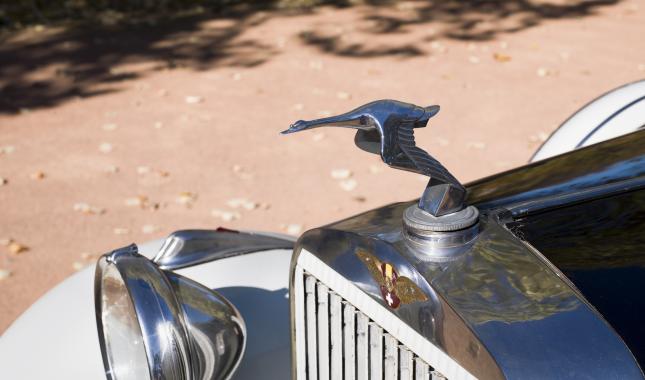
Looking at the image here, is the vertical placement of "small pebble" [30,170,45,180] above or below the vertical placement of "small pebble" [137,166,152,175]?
above

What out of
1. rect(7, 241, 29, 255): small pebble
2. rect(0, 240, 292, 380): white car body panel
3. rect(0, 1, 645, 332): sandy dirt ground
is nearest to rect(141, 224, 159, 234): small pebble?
rect(0, 1, 645, 332): sandy dirt ground

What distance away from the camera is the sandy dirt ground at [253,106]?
432 cm

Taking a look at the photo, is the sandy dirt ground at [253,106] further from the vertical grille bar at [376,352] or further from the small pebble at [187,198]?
the vertical grille bar at [376,352]

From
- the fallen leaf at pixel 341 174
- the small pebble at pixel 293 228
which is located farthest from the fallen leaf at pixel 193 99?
the small pebble at pixel 293 228

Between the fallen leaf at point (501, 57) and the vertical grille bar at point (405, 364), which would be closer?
the vertical grille bar at point (405, 364)

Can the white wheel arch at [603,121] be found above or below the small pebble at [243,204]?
above

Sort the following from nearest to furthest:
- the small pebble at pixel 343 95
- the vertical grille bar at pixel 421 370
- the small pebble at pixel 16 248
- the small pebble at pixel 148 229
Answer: the vertical grille bar at pixel 421 370 < the small pebble at pixel 16 248 < the small pebble at pixel 148 229 < the small pebble at pixel 343 95

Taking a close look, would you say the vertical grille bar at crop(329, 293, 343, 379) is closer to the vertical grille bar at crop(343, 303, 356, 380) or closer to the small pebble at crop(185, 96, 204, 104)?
the vertical grille bar at crop(343, 303, 356, 380)

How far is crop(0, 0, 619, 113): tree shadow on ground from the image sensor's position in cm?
647

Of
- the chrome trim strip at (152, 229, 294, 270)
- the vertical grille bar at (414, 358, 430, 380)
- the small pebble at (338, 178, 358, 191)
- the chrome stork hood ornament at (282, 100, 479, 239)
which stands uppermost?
the chrome stork hood ornament at (282, 100, 479, 239)

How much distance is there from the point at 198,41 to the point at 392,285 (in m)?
6.22

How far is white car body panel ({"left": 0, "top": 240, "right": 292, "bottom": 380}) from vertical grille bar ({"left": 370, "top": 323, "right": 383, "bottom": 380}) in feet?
1.50

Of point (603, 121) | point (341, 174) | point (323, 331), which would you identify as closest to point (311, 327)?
point (323, 331)

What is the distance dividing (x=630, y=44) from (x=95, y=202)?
4.71 m
